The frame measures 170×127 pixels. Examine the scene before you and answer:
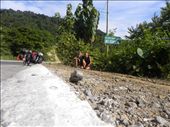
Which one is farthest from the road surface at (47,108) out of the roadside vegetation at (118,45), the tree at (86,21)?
the tree at (86,21)

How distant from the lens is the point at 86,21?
1022 inches

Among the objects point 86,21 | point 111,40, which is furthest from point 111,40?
point 86,21

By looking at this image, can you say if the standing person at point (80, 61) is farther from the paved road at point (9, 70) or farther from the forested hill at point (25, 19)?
the forested hill at point (25, 19)

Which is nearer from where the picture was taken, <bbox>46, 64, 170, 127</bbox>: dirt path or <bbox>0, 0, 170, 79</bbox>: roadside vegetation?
<bbox>46, 64, 170, 127</bbox>: dirt path

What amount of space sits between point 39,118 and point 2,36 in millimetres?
83868

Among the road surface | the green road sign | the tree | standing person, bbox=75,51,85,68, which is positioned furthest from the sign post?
the road surface

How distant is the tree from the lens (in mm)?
25578

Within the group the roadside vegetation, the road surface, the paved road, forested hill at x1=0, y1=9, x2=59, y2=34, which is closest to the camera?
the road surface

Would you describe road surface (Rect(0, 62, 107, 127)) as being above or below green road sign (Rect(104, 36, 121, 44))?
below

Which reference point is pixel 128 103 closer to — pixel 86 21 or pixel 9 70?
pixel 86 21

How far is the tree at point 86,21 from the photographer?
25578mm

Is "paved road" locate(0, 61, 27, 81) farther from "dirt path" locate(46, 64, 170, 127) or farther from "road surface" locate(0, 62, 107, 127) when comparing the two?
"dirt path" locate(46, 64, 170, 127)

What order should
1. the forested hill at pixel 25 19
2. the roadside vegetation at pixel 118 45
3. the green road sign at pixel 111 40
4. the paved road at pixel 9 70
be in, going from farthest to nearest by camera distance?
the forested hill at pixel 25 19 < the paved road at pixel 9 70 < the green road sign at pixel 111 40 < the roadside vegetation at pixel 118 45

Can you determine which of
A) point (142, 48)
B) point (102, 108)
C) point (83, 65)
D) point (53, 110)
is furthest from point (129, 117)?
point (83, 65)
